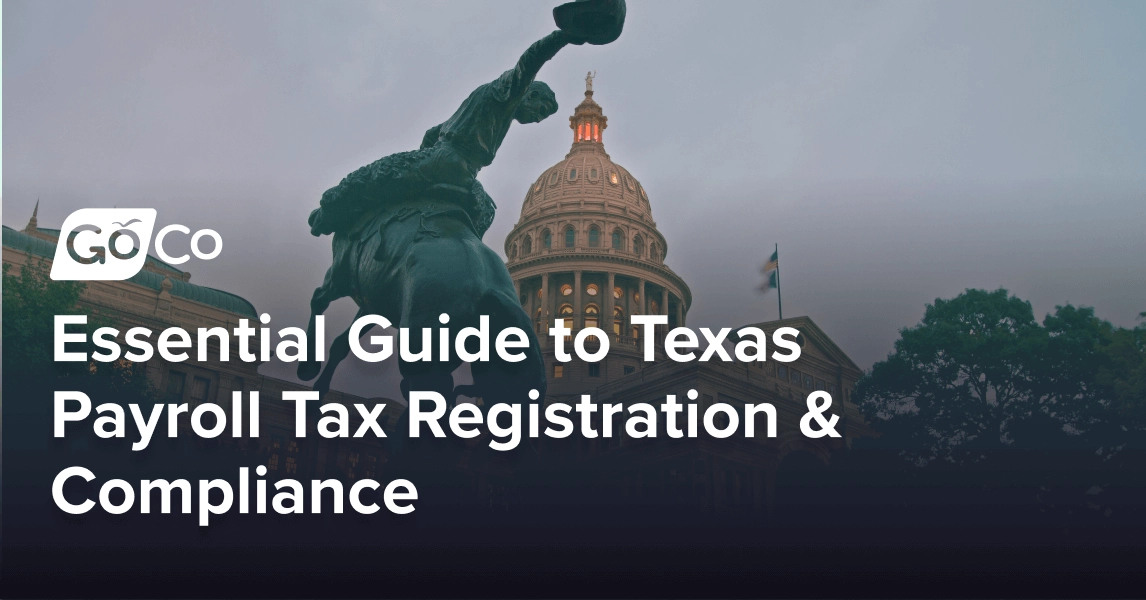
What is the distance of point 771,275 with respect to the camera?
6581 centimetres

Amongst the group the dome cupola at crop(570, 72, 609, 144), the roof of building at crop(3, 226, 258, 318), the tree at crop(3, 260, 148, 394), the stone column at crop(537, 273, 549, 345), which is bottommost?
the tree at crop(3, 260, 148, 394)

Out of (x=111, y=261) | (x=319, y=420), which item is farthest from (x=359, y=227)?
(x=111, y=261)

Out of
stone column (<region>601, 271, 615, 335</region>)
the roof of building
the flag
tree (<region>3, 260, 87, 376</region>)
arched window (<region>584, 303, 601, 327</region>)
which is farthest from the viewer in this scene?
arched window (<region>584, 303, 601, 327</region>)

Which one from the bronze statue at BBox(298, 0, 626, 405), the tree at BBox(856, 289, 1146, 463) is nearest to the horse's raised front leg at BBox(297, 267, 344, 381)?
the bronze statue at BBox(298, 0, 626, 405)

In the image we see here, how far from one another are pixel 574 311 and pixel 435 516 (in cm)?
8210

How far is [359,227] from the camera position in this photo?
5.55 metres

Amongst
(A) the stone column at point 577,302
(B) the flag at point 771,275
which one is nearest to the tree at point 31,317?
(B) the flag at point 771,275

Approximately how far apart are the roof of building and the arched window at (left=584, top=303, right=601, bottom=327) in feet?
112

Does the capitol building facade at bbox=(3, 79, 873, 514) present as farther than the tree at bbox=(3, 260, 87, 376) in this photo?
No

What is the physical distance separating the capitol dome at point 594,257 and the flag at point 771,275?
60.9 ft

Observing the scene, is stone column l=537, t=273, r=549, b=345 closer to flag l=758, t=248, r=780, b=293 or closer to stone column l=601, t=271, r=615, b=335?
stone column l=601, t=271, r=615, b=335

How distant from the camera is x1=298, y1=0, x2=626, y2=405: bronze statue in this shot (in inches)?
184

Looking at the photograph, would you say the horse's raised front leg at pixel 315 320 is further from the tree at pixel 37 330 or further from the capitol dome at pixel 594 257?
the capitol dome at pixel 594 257

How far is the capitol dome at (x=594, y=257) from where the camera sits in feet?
283
